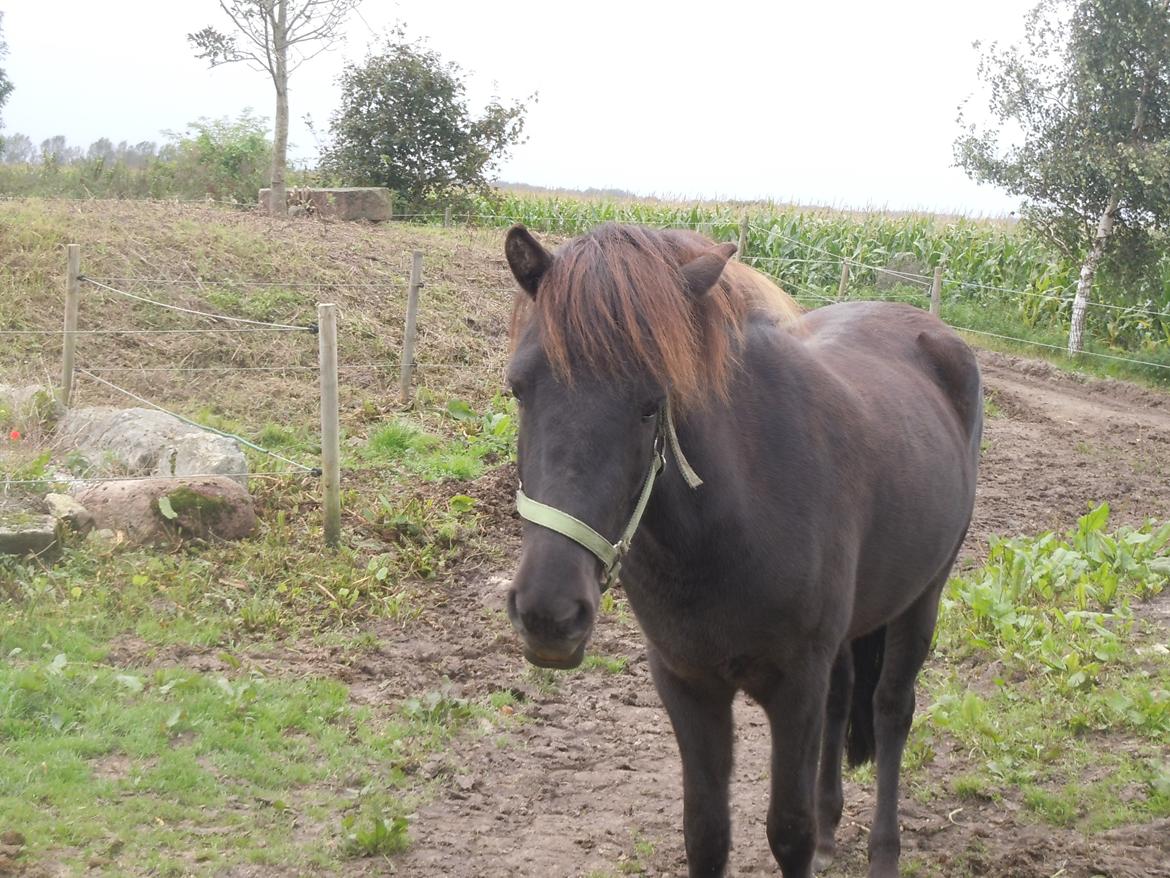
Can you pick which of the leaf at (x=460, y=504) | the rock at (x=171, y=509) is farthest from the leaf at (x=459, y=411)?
the rock at (x=171, y=509)

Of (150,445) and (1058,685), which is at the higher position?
(150,445)

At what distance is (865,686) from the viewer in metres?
4.29

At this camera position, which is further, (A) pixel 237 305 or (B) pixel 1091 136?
(B) pixel 1091 136

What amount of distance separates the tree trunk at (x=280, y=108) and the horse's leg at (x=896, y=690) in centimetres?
1323

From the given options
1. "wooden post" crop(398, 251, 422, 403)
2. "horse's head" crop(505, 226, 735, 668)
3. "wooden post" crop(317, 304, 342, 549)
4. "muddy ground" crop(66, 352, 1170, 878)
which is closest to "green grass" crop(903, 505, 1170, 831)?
"muddy ground" crop(66, 352, 1170, 878)

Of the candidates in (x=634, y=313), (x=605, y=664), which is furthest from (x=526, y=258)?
(x=605, y=664)

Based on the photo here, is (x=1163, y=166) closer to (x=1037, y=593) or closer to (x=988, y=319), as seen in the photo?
(x=988, y=319)

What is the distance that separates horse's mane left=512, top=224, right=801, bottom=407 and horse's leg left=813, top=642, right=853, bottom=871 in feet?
6.22

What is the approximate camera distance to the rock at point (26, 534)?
5.73 m

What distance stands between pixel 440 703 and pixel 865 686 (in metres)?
2.03

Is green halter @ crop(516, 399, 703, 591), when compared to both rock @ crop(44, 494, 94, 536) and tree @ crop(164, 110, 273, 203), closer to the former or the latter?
rock @ crop(44, 494, 94, 536)

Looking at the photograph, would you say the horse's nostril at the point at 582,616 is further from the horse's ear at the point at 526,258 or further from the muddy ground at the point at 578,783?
the muddy ground at the point at 578,783

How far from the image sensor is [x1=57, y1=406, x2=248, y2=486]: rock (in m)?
7.00

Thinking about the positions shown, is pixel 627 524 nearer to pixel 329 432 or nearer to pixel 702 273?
pixel 702 273
